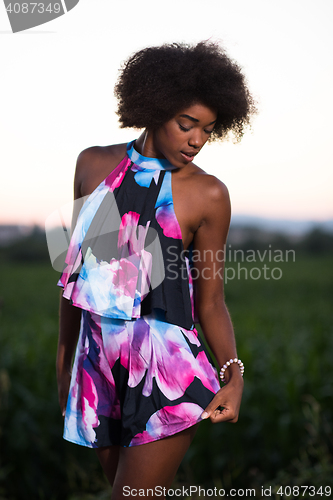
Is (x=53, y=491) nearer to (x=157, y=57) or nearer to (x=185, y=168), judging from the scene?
(x=185, y=168)

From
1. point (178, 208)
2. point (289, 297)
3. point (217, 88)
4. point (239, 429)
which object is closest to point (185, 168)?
point (178, 208)

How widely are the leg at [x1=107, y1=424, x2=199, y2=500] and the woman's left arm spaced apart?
31cm

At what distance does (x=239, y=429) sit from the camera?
3.77 m

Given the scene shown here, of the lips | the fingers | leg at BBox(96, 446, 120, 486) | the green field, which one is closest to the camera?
the fingers

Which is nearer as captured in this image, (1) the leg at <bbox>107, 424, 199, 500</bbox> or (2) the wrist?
(1) the leg at <bbox>107, 424, 199, 500</bbox>

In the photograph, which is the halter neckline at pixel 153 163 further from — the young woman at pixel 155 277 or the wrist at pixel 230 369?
the wrist at pixel 230 369

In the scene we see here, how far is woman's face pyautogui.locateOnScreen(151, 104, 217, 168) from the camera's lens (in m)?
1.64

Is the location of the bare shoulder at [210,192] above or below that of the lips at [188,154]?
below

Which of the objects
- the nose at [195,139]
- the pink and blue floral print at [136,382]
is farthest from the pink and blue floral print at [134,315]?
the nose at [195,139]

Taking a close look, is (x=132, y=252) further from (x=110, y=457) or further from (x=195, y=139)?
(x=110, y=457)

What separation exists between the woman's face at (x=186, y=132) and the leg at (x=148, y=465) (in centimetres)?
100

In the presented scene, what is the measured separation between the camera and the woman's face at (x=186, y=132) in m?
1.64

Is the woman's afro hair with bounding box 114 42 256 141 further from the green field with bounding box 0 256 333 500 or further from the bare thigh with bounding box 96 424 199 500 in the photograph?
the green field with bounding box 0 256 333 500

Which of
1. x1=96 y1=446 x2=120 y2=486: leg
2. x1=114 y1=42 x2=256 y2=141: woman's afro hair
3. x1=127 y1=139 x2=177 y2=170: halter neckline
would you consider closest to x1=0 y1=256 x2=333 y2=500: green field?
x1=96 y1=446 x2=120 y2=486: leg
